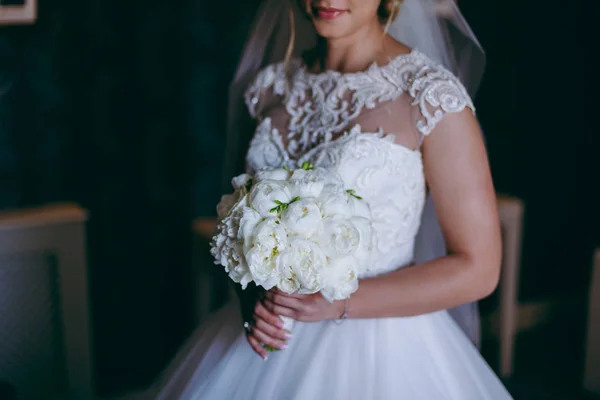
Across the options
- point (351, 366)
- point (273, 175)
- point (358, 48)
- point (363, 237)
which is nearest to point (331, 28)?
point (358, 48)

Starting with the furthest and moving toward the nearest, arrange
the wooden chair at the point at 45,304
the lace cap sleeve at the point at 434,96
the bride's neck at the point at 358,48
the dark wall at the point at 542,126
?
1. the dark wall at the point at 542,126
2. the wooden chair at the point at 45,304
3. the bride's neck at the point at 358,48
4. the lace cap sleeve at the point at 434,96

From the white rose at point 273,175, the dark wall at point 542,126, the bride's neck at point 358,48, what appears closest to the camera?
the white rose at point 273,175

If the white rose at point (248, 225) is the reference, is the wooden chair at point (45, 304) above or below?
below

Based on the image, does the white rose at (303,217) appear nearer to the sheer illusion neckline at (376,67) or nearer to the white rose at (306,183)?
the white rose at (306,183)

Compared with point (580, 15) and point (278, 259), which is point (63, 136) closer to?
point (278, 259)

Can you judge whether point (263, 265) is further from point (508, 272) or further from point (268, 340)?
point (508, 272)

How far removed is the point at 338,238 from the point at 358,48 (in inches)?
32.0

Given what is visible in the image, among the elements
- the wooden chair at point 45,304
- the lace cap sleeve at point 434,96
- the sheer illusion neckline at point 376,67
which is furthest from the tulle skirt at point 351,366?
the wooden chair at point 45,304

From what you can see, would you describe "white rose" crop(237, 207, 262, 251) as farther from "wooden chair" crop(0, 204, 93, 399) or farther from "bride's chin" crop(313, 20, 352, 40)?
"wooden chair" crop(0, 204, 93, 399)

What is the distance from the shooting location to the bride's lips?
1736 millimetres

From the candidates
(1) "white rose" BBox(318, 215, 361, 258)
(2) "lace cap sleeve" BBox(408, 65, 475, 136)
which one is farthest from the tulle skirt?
(2) "lace cap sleeve" BBox(408, 65, 475, 136)

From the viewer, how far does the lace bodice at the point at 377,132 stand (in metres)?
1.70

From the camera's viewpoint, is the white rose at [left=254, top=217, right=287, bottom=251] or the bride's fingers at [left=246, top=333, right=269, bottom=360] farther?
the bride's fingers at [left=246, top=333, right=269, bottom=360]

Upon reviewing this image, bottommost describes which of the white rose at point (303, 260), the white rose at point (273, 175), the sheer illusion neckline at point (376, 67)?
the white rose at point (303, 260)
